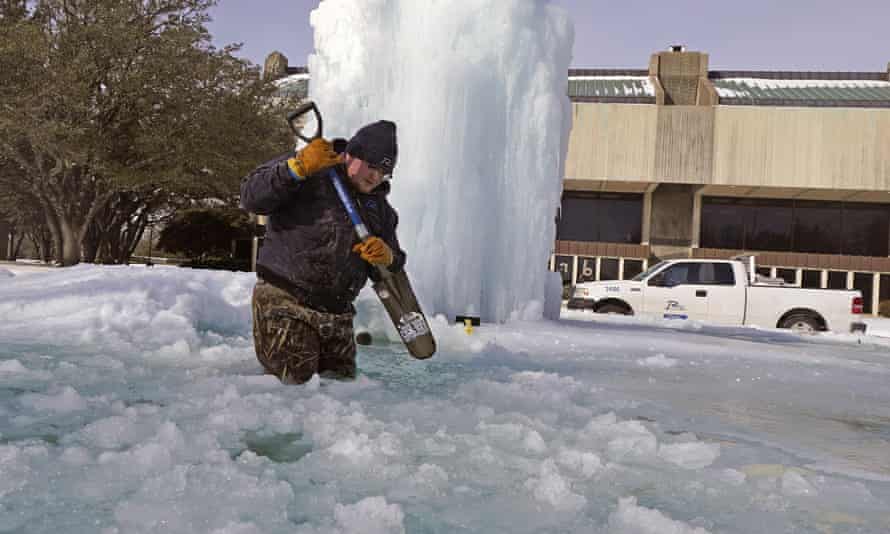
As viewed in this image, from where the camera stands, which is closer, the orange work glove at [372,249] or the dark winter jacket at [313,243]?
the orange work glove at [372,249]

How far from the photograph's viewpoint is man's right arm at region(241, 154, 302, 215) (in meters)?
3.39

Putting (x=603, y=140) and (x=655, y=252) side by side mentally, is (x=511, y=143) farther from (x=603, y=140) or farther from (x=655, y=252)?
(x=655, y=252)

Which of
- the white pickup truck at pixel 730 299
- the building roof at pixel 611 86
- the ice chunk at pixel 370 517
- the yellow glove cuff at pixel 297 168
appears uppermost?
the building roof at pixel 611 86

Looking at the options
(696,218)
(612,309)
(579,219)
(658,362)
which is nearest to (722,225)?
(696,218)

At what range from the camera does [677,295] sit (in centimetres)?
1350

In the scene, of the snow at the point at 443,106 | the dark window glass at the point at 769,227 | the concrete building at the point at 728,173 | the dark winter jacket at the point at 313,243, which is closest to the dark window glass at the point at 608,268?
the concrete building at the point at 728,173

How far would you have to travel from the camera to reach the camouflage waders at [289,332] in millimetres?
3730

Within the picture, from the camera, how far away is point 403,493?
234 centimetres

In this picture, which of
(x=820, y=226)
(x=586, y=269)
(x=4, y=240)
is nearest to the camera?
(x=586, y=269)

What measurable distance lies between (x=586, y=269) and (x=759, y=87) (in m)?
13.7

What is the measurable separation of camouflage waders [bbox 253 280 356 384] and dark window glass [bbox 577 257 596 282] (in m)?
25.2

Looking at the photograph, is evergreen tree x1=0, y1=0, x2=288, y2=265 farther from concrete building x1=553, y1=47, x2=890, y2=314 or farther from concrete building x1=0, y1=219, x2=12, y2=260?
concrete building x1=0, y1=219, x2=12, y2=260

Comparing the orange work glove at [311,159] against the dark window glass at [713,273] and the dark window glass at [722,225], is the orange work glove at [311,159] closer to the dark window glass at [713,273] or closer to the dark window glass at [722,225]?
the dark window glass at [713,273]

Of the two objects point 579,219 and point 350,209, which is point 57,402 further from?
point 579,219
